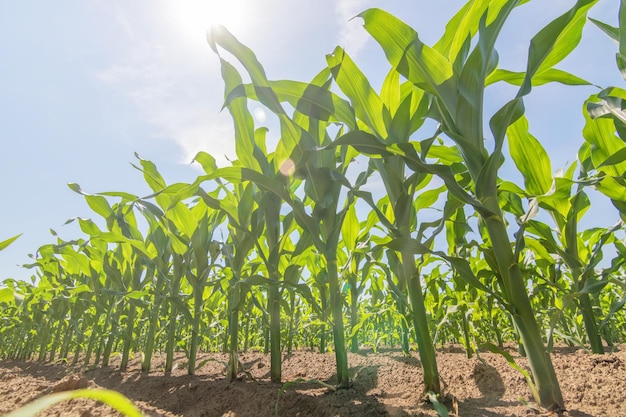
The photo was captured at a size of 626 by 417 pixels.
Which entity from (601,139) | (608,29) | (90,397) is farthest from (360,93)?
(90,397)

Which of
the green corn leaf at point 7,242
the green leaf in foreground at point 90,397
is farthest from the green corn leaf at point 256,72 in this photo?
the green leaf in foreground at point 90,397

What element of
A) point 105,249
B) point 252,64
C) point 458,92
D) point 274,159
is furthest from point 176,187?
point 105,249

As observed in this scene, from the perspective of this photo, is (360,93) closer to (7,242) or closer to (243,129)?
(243,129)

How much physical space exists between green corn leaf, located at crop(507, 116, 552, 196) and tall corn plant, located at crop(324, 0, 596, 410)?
1.02ft

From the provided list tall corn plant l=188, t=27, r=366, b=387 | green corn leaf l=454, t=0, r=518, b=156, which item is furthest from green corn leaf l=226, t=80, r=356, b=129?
green corn leaf l=454, t=0, r=518, b=156

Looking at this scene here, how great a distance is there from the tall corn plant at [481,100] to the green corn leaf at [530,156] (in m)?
0.31

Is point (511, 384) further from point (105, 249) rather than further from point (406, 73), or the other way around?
point (105, 249)

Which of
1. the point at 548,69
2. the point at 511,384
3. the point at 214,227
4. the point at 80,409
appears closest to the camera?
the point at 80,409

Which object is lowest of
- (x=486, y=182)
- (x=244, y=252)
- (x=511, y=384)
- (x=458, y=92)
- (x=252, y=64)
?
(x=511, y=384)

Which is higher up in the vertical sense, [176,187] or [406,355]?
[176,187]

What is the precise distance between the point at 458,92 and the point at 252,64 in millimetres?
711

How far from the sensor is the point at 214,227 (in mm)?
2293

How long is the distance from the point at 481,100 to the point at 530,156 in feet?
1.88

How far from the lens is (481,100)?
1.10m
